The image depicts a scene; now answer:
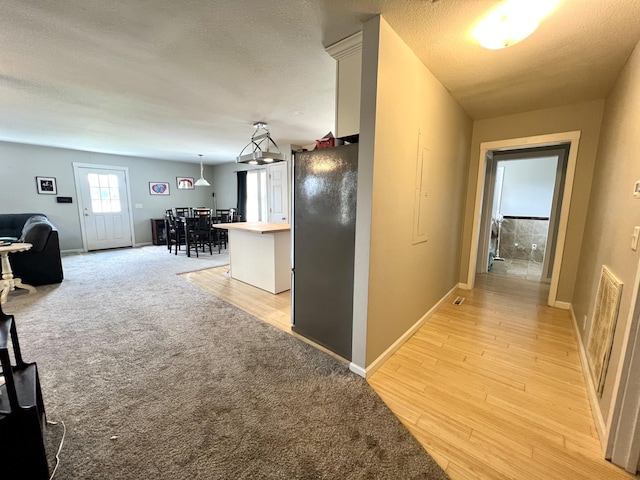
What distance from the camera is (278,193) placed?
240 inches

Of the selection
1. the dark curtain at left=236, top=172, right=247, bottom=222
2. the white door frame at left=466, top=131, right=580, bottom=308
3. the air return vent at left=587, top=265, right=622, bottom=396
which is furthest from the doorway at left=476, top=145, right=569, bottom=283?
the dark curtain at left=236, top=172, right=247, bottom=222

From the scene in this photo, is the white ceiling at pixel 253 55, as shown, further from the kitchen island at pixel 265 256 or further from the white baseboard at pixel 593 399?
the white baseboard at pixel 593 399

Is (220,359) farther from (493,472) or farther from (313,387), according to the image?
(493,472)

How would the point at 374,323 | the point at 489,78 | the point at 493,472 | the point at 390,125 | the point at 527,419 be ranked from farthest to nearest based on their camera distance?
the point at 489,78 → the point at 374,323 → the point at 390,125 → the point at 527,419 → the point at 493,472

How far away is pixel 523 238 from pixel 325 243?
19.0 feet

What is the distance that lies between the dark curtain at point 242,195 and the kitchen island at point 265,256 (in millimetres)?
3864

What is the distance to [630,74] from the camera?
1.85 m

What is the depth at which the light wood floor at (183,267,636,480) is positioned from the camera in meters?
1.30

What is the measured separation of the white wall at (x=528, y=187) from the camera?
5.57m

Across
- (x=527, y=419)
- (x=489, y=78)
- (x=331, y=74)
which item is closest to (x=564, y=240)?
(x=489, y=78)

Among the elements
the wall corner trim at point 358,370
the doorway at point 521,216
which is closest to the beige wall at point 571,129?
the doorway at point 521,216

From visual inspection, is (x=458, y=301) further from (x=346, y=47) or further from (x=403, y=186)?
(x=346, y=47)

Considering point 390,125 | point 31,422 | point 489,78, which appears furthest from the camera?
point 489,78

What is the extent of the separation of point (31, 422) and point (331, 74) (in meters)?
2.97
